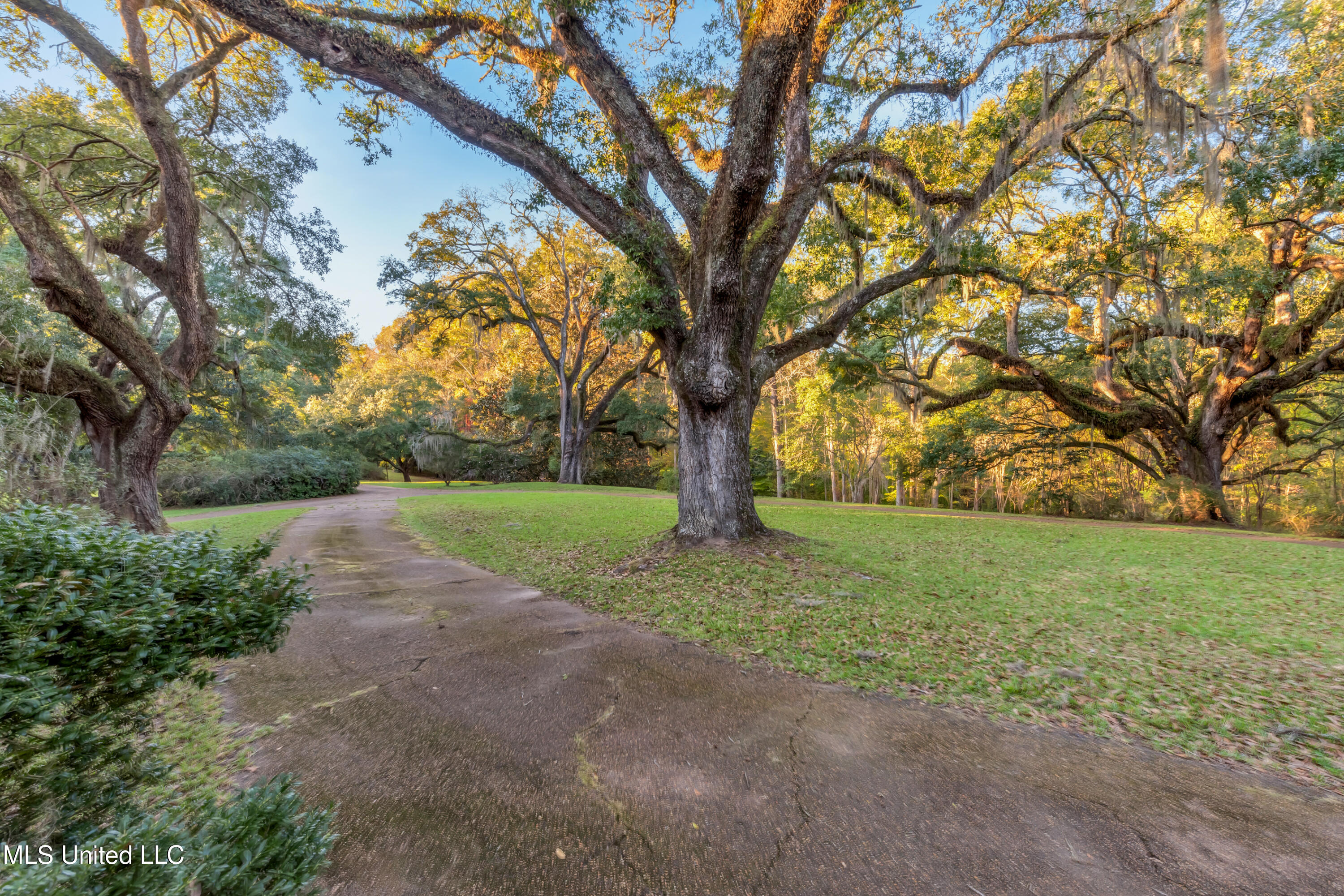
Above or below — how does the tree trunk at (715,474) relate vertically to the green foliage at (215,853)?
above

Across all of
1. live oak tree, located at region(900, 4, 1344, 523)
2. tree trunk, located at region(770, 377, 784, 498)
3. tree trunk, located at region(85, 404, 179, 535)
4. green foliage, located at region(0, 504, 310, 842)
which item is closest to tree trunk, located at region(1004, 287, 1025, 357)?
→ live oak tree, located at region(900, 4, 1344, 523)

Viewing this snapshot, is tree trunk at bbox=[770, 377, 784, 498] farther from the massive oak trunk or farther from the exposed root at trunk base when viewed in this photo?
the massive oak trunk

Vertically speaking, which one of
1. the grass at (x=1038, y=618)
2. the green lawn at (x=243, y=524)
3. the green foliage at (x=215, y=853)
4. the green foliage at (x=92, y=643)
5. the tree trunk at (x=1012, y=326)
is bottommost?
the grass at (x=1038, y=618)

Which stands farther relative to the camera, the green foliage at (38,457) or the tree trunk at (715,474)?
the tree trunk at (715,474)

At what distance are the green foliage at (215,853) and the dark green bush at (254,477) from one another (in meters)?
19.9

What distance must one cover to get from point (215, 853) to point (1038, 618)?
573 centimetres

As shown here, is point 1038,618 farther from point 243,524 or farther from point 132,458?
point 243,524

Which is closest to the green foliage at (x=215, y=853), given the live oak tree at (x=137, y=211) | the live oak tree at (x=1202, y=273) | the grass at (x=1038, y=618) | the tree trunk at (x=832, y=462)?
the grass at (x=1038, y=618)

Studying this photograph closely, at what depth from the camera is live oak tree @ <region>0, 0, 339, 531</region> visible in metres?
5.80

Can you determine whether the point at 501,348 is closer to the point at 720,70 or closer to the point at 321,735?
the point at 720,70

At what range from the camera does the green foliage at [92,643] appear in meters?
1.29

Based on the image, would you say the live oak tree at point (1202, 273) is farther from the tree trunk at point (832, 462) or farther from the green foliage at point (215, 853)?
the green foliage at point (215, 853)

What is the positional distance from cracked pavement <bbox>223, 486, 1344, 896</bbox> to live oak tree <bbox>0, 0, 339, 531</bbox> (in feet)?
19.5

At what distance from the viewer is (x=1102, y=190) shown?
36.0 feet
